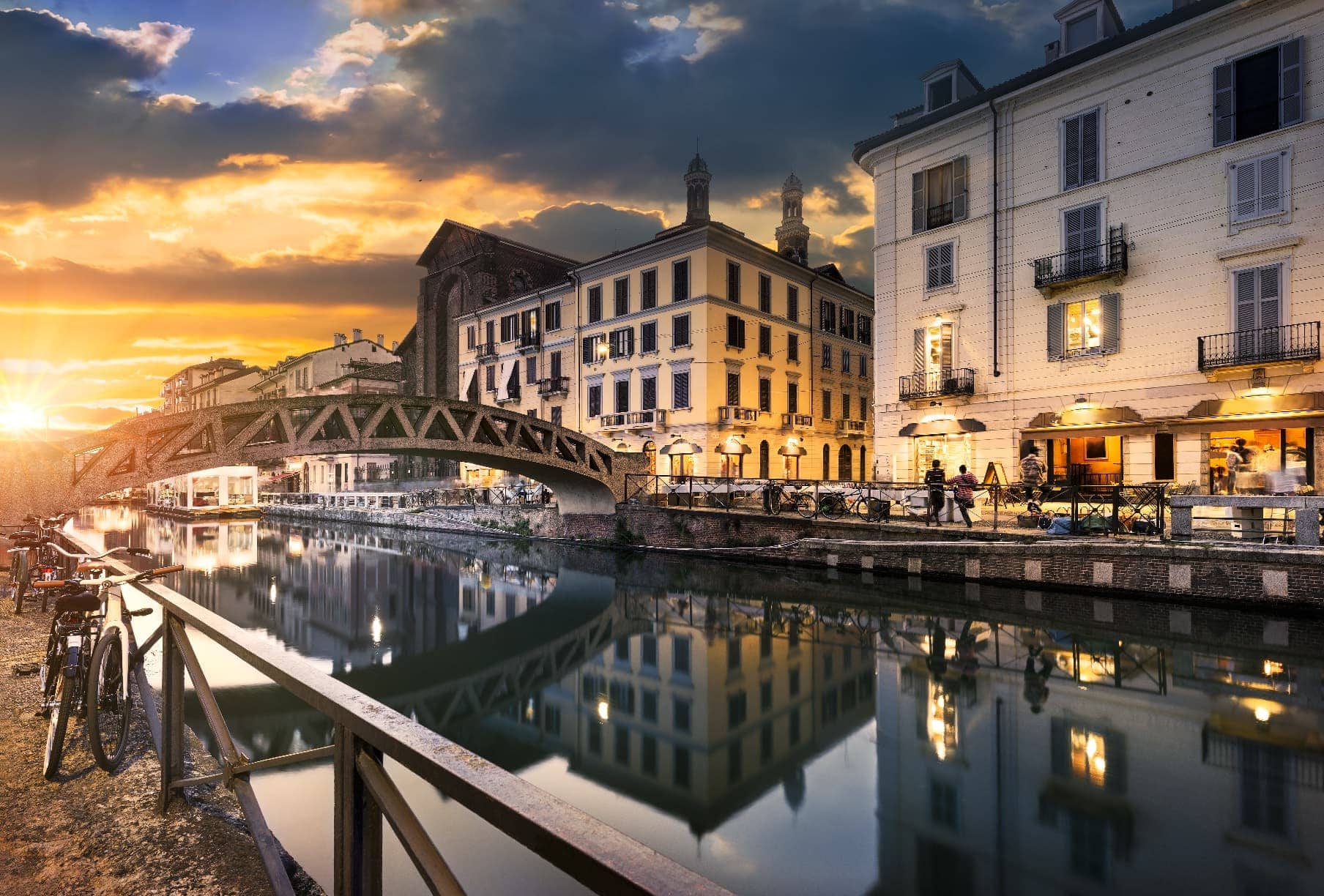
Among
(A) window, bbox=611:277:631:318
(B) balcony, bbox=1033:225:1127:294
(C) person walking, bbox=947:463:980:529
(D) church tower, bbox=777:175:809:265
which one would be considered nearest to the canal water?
(C) person walking, bbox=947:463:980:529

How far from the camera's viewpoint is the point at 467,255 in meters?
47.2

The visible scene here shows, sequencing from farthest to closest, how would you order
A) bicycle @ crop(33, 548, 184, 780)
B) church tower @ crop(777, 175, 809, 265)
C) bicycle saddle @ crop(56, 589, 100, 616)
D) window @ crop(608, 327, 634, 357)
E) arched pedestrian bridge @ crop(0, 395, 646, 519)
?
church tower @ crop(777, 175, 809, 265)
window @ crop(608, 327, 634, 357)
arched pedestrian bridge @ crop(0, 395, 646, 519)
bicycle saddle @ crop(56, 589, 100, 616)
bicycle @ crop(33, 548, 184, 780)

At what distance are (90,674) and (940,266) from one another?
998 inches

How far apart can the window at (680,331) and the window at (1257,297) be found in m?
20.1

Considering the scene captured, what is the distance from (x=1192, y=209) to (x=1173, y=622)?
12.6 metres

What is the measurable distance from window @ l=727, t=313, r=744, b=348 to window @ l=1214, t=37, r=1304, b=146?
18829mm

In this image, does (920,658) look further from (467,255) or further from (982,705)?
(467,255)

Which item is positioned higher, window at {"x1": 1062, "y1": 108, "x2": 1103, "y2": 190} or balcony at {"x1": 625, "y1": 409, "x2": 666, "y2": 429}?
window at {"x1": 1062, "y1": 108, "x2": 1103, "y2": 190}

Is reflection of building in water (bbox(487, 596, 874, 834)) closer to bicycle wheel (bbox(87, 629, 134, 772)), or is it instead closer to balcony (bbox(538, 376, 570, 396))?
bicycle wheel (bbox(87, 629, 134, 772))

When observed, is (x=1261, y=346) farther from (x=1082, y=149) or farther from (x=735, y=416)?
(x=735, y=416)

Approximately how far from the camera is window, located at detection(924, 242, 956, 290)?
2425 cm

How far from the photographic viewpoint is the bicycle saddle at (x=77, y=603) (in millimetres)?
5773

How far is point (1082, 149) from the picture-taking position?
21453 mm

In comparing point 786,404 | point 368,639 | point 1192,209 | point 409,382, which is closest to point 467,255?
point 409,382
